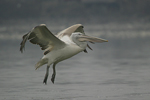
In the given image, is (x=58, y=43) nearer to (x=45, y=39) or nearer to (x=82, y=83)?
(x=45, y=39)

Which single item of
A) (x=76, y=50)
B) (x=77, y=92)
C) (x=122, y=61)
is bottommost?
(x=77, y=92)

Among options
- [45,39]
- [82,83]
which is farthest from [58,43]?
[82,83]

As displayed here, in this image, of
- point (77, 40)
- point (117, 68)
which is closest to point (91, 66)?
point (117, 68)

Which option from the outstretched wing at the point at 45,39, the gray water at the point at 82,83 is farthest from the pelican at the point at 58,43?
the gray water at the point at 82,83

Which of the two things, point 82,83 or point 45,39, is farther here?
point 82,83

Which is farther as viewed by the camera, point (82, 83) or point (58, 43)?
point (82, 83)

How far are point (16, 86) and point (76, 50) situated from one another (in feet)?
6.03

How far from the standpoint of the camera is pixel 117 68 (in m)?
14.3

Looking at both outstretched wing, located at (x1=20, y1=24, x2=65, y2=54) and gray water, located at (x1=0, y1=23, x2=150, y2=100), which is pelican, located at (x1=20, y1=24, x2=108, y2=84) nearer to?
outstretched wing, located at (x1=20, y1=24, x2=65, y2=54)

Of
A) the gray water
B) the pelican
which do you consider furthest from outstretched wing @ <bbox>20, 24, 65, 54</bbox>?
the gray water

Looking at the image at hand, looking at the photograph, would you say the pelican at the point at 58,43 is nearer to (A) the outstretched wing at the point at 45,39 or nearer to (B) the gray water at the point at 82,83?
(A) the outstretched wing at the point at 45,39

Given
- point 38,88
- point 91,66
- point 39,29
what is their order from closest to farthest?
point 39,29, point 38,88, point 91,66

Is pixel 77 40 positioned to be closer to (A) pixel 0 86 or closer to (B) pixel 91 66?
(A) pixel 0 86

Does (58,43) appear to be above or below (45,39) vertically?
below
